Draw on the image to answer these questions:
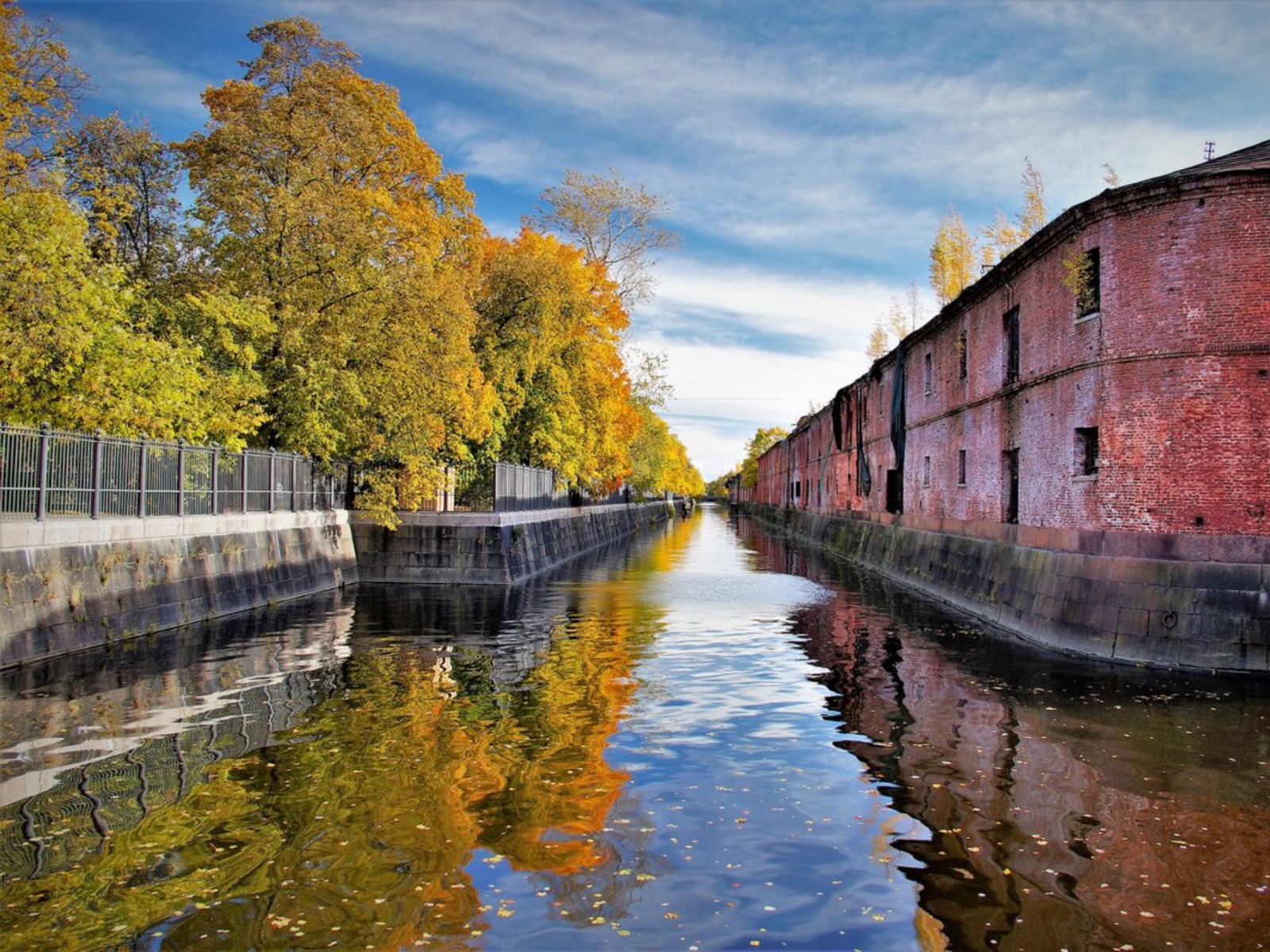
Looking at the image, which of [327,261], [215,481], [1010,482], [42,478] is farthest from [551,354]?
[42,478]

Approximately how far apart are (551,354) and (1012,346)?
66.5ft

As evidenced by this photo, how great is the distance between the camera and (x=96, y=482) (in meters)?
15.9

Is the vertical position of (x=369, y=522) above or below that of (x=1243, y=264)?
below

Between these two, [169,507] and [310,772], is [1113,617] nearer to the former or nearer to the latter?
[310,772]

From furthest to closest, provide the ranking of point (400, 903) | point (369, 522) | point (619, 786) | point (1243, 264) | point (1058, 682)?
point (369, 522)
point (1243, 264)
point (1058, 682)
point (619, 786)
point (400, 903)

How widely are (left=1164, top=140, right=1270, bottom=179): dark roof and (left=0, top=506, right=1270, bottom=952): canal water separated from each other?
306 inches

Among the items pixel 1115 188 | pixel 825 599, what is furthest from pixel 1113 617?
pixel 825 599

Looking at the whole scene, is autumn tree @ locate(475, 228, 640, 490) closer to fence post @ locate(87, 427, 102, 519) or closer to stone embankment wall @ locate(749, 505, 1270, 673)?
fence post @ locate(87, 427, 102, 519)

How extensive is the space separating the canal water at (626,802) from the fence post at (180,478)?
442cm

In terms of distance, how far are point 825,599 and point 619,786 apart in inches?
654

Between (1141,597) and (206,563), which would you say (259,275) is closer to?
(206,563)

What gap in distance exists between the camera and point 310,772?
8.55 meters

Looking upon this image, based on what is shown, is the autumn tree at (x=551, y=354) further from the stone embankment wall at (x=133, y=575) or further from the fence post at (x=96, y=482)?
the fence post at (x=96, y=482)

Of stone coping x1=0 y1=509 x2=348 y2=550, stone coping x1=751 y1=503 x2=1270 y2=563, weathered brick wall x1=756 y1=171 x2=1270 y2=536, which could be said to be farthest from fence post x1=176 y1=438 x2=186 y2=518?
weathered brick wall x1=756 y1=171 x2=1270 y2=536
